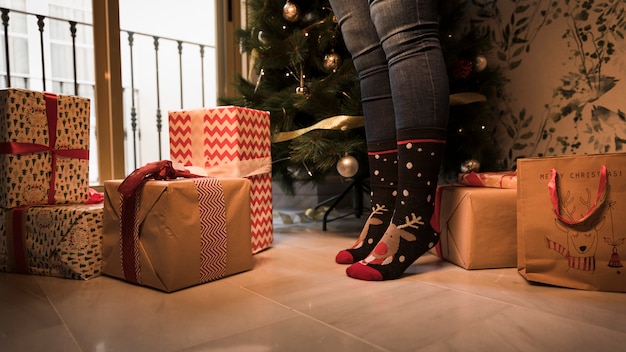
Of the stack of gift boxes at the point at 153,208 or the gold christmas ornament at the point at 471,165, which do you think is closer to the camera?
the stack of gift boxes at the point at 153,208

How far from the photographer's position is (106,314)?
69cm

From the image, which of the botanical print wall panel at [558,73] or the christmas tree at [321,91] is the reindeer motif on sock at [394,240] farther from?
the botanical print wall panel at [558,73]

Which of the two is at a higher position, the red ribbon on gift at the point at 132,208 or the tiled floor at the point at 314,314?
the red ribbon on gift at the point at 132,208

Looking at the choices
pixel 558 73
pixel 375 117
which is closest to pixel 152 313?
pixel 375 117

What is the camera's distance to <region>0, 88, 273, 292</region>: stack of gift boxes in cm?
81

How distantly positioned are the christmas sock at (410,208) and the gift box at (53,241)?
23.1 inches

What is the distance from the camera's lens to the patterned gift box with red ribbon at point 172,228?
796mm

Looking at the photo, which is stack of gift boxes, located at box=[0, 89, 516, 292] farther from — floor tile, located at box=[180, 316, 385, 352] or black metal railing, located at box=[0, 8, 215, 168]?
black metal railing, located at box=[0, 8, 215, 168]

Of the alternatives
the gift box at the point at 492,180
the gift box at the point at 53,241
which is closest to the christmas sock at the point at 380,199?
the gift box at the point at 492,180

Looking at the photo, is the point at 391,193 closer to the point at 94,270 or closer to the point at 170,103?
the point at 94,270

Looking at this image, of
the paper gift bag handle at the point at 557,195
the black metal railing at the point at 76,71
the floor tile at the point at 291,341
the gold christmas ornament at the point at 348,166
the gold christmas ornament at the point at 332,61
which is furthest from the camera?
the black metal railing at the point at 76,71

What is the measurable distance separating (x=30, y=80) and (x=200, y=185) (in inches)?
101

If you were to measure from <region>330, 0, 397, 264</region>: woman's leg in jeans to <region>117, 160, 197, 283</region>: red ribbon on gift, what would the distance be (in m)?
0.46

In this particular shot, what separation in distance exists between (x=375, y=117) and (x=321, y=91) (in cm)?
38
